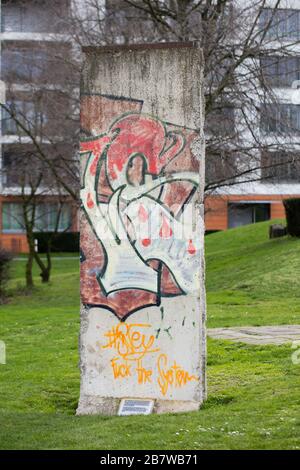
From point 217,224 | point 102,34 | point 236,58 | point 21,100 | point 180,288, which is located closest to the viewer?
point 180,288

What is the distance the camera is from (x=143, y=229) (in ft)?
31.5

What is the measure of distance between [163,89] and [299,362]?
3387 millimetres

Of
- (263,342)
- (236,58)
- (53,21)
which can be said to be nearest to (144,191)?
(263,342)

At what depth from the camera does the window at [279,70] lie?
20.8m

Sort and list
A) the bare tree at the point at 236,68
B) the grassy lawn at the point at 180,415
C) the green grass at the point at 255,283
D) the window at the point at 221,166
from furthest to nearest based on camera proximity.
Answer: the window at the point at 221,166 < the bare tree at the point at 236,68 < the green grass at the point at 255,283 < the grassy lawn at the point at 180,415

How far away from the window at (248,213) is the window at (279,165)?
108 feet

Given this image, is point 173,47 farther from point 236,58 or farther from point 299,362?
point 236,58

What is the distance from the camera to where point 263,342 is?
12.3m

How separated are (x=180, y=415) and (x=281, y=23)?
14915 millimetres

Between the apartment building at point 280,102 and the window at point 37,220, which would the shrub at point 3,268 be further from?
the window at point 37,220

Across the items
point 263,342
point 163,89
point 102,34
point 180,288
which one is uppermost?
point 102,34

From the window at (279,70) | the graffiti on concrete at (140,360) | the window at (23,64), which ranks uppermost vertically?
the window at (23,64)

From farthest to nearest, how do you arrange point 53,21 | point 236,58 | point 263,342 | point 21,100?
1. point 21,100
2. point 53,21
3. point 236,58
4. point 263,342

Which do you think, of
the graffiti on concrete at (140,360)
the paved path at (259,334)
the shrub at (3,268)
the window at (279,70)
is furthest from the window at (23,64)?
the graffiti on concrete at (140,360)
